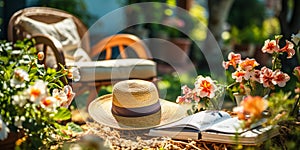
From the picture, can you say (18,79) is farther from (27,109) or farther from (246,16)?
(246,16)

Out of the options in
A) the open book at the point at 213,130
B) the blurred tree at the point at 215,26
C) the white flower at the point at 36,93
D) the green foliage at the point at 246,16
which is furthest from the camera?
the green foliage at the point at 246,16

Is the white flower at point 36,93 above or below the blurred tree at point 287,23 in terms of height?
below

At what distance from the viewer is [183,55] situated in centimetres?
639

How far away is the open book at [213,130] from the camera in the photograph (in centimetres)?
193

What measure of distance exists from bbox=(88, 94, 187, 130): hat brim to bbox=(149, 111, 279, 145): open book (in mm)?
188

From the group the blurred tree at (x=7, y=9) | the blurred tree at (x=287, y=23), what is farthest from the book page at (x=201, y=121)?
the blurred tree at (x=287, y=23)

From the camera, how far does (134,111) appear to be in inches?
94.3

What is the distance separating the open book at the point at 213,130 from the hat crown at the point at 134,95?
0.81 ft

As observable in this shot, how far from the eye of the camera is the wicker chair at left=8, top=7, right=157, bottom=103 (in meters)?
3.26

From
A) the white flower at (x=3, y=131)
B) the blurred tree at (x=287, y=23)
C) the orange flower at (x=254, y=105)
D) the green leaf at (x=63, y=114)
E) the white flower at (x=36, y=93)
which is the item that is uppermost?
the blurred tree at (x=287, y=23)

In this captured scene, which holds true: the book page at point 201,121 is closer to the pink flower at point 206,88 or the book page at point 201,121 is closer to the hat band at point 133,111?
the pink flower at point 206,88

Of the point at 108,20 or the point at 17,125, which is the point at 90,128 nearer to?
the point at 17,125

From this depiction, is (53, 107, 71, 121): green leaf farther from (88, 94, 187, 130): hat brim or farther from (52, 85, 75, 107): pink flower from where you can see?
(88, 94, 187, 130): hat brim

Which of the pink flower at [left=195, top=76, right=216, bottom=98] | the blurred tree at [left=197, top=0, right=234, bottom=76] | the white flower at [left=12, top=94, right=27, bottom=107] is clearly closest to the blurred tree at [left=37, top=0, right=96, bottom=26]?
the blurred tree at [left=197, top=0, right=234, bottom=76]
